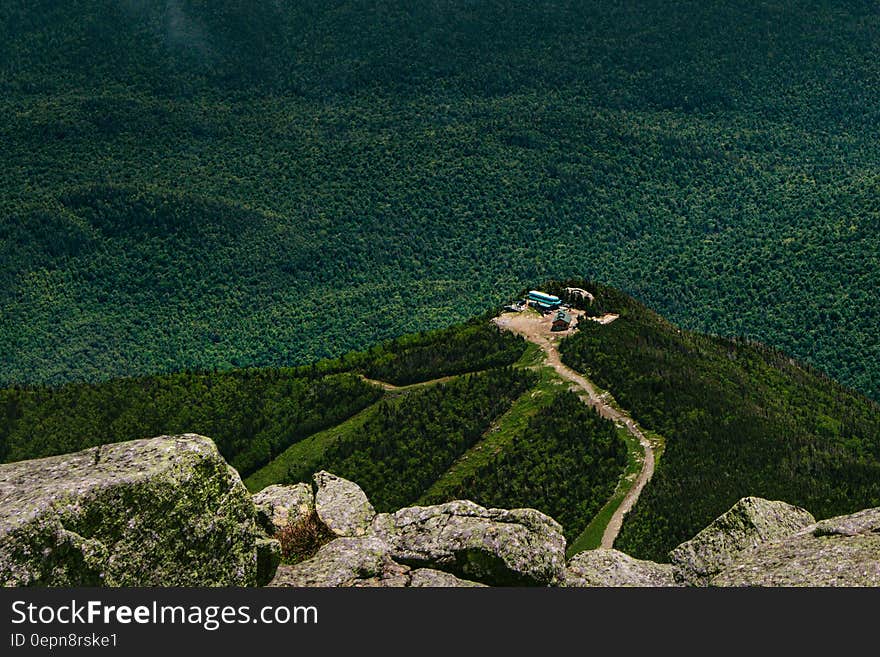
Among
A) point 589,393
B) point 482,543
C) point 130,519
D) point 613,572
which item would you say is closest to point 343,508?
point 482,543

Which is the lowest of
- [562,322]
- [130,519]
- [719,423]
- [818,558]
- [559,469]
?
[559,469]

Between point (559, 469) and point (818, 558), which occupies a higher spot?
point (818, 558)

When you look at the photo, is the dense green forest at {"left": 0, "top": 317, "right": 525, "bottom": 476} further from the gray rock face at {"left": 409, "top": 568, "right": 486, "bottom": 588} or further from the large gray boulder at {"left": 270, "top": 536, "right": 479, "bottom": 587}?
the gray rock face at {"left": 409, "top": 568, "right": 486, "bottom": 588}

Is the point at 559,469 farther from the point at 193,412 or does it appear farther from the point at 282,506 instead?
the point at 282,506

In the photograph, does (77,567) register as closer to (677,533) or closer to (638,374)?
(677,533)

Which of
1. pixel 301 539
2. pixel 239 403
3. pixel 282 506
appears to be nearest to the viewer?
pixel 301 539

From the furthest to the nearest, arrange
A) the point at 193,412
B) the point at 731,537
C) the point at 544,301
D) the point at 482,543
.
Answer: the point at 544,301 < the point at 193,412 < the point at 731,537 < the point at 482,543

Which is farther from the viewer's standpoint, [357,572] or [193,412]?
[193,412]
